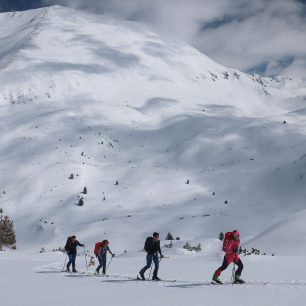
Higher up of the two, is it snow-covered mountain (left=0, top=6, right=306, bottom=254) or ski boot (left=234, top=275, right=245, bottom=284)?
snow-covered mountain (left=0, top=6, right=306, bottom=254)

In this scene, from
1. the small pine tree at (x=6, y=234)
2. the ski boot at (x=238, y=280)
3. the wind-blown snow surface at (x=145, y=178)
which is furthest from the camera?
the small pine tree at (x=6, y=234)

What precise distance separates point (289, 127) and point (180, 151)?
40.8 meters

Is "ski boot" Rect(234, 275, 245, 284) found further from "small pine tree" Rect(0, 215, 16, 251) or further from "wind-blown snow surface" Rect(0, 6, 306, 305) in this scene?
"small pine tree" Rect(0, 215, 16, 251)

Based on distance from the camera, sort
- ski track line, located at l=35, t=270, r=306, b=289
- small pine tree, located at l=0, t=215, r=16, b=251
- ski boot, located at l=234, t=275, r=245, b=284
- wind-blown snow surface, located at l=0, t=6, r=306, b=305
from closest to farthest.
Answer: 1. ski track line, located at l=35, t=270, r=306, b=289
2. ski boot, located at l=234, t=275, r=245, b=284
3. wind-blown snow surface, located at l=0, t=6, r=306, b=305
4. small pine tree, located at l=0, t=215, r=16, b=251

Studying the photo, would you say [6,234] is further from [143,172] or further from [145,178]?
[143,172]

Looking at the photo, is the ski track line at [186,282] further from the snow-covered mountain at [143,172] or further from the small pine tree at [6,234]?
the small pine tree at [6,234]

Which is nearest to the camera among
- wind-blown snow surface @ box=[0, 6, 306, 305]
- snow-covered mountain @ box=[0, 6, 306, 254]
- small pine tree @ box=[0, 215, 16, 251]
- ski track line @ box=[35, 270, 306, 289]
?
ski track line @ box=[35, 270, 306, 289]

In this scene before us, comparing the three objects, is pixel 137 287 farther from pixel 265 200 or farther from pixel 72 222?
pixel 265 200

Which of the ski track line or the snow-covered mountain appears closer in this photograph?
the ski track line

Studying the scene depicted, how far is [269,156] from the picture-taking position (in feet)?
425

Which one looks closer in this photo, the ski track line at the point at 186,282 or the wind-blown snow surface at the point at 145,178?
the ski track line at the point at 186,282

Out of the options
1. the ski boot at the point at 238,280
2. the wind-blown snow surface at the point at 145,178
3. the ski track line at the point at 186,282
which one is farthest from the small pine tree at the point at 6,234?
the ski boot at the point at 238,280

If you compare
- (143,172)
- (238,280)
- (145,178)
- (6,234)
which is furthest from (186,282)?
(143,172)

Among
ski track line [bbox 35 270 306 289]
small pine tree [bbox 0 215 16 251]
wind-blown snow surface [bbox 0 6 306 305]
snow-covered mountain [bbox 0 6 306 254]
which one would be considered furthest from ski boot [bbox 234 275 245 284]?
small pine tree [bbox 0 215 16 251]
